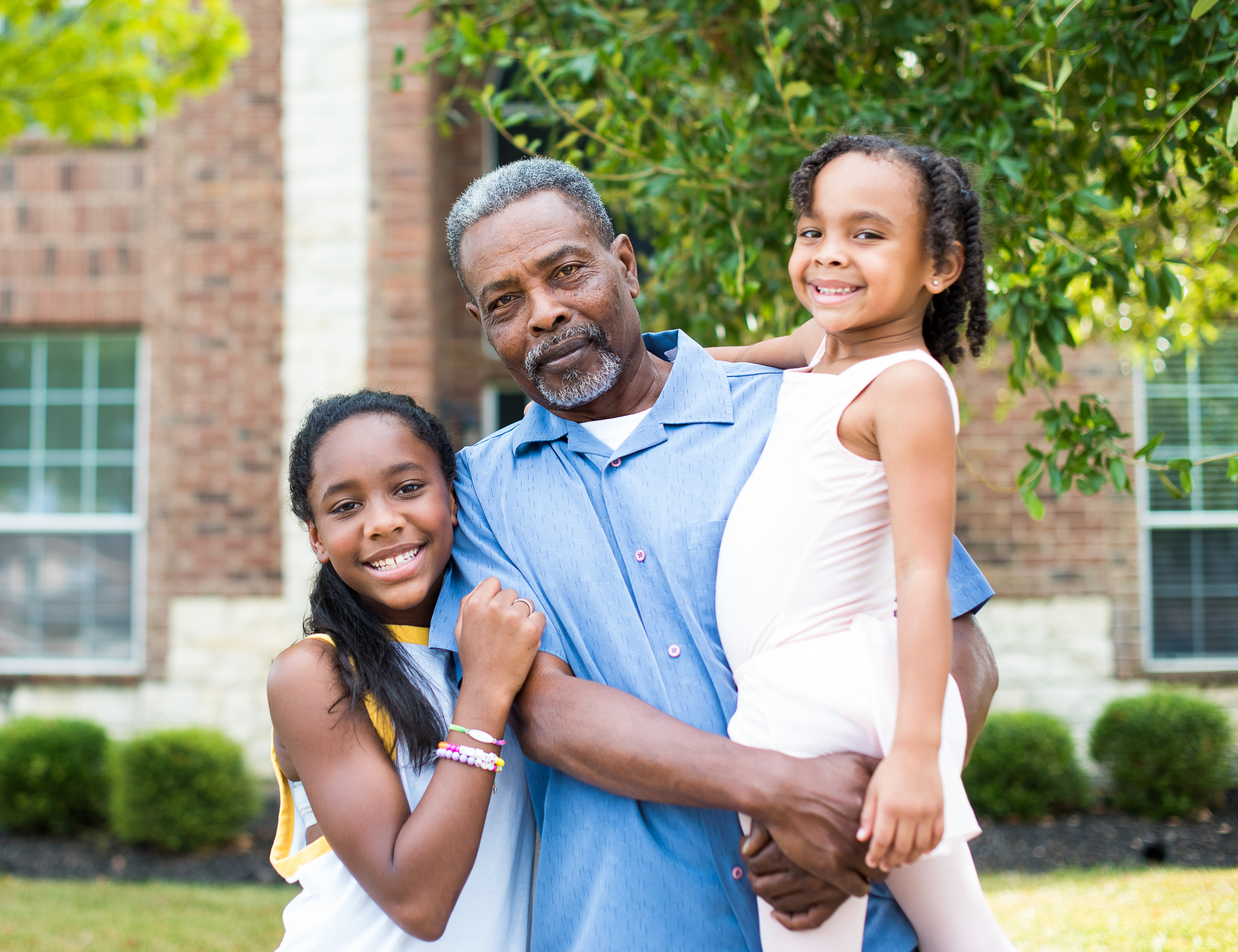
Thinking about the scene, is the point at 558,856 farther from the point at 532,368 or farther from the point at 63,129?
the point at 63,129

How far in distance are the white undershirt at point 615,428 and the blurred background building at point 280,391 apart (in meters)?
5.36

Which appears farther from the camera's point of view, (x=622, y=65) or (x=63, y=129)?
(x=63, y=129)

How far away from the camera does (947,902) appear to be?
1.69 metres

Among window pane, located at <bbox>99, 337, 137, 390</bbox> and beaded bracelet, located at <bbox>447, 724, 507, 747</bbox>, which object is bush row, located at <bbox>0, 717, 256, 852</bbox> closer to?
window pane, located at <bbox>99, 337, 137, 390</bbox>

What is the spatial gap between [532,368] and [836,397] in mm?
617

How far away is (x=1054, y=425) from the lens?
9.01 ft

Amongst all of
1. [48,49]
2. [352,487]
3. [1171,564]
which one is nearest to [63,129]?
[48,49]

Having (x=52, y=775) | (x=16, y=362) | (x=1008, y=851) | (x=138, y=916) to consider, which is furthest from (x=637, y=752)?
(x=16, y=362)

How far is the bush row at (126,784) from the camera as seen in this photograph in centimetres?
677

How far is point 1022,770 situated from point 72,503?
7.20m

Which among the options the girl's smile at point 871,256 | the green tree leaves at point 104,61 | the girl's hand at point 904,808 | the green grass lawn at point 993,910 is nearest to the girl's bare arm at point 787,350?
the girl's smile at point 871,256

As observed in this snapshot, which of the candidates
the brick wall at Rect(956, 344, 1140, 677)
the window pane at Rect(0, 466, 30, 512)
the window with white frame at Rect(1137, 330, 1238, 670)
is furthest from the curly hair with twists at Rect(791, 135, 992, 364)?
the window pane at Rect(0, 466, 30, 512)

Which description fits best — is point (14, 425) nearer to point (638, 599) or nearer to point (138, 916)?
point (138, 916)

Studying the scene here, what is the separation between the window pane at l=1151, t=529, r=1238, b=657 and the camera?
25.3ft
